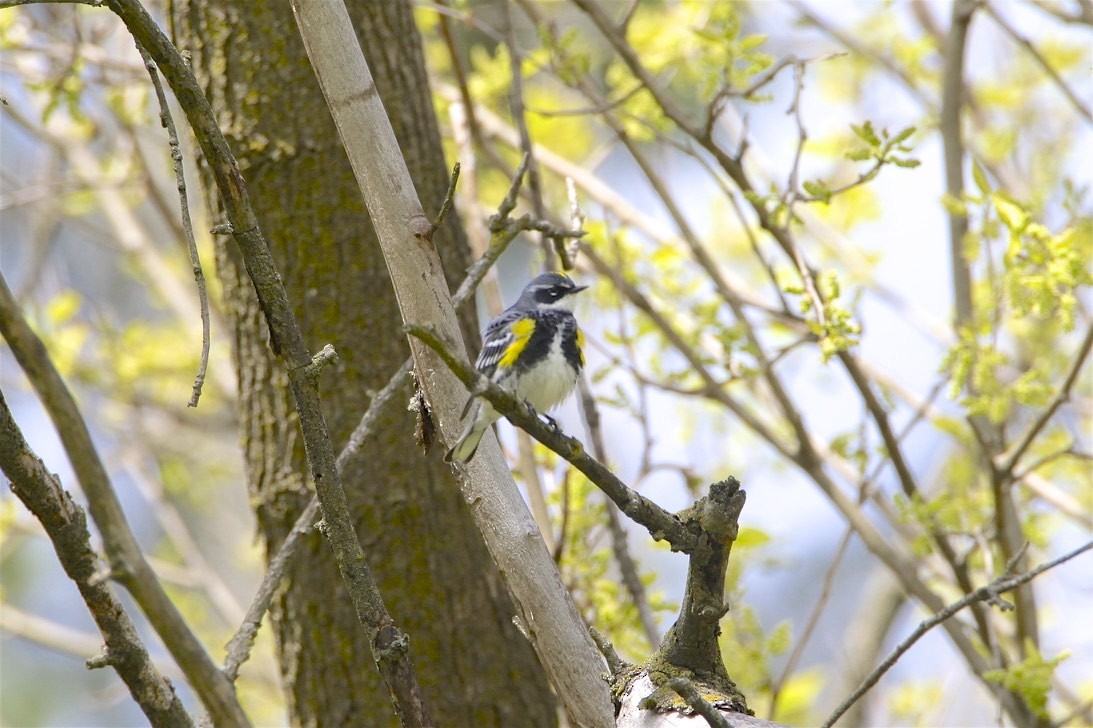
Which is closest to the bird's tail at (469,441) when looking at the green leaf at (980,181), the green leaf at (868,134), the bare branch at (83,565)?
the bare branch at (83,565)

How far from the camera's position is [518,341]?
2.88m

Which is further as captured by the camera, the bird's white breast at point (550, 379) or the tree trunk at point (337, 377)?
the tree trunk at point (337, 377)

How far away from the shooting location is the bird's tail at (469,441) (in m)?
2.17

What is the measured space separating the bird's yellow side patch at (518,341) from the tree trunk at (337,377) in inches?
16.8

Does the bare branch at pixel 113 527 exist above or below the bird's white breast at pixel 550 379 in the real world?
below

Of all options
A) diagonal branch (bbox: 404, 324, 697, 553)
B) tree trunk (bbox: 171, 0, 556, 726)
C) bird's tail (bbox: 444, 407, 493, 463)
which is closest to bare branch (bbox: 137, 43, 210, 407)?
diagonal branch (bbox: 404, 324, 697, 553)

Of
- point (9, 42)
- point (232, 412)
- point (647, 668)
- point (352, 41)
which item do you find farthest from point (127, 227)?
point (647, 668)

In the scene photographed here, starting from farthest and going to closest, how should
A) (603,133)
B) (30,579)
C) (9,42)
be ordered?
(30,579) < (603,133) < (9,42)

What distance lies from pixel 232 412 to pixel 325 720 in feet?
9.28

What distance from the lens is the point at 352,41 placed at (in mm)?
2117

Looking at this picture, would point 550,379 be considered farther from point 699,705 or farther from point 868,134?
point 699,705

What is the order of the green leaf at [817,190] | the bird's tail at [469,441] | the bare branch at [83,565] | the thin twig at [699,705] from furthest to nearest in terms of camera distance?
the green leaf at [817,190]
the bird's tail at [469,441]
the bare branch at [83,565]
the thin twig at [699,705]

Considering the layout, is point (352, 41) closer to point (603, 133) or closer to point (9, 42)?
point (9, 42)

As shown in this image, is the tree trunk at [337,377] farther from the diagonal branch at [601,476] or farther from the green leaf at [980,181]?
the green leaf at [980,181]
